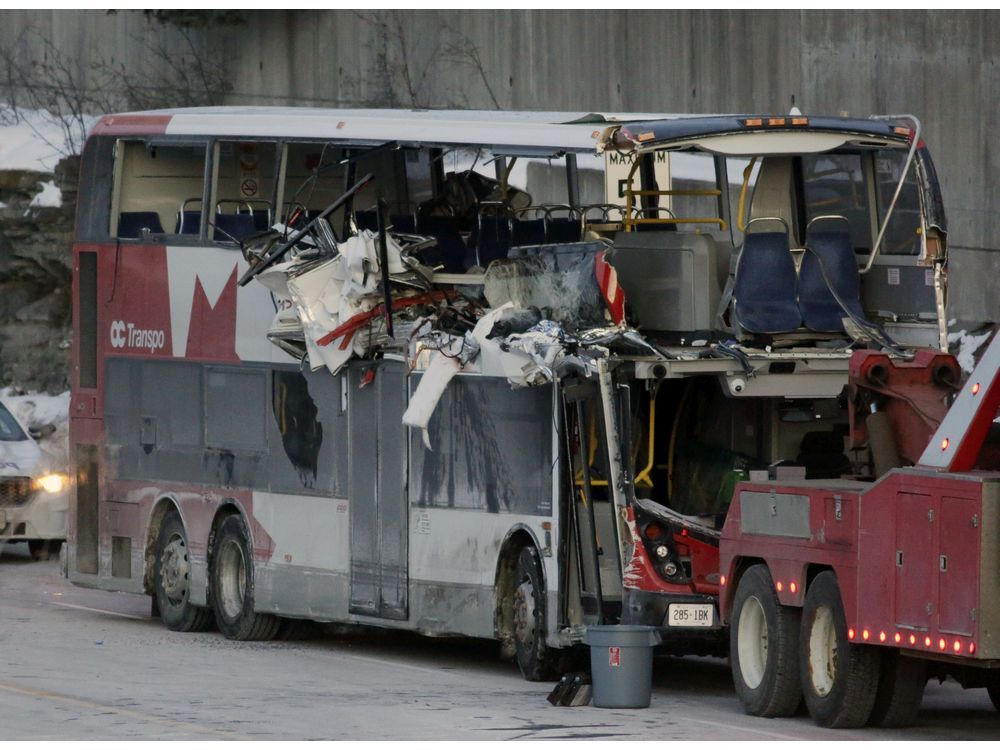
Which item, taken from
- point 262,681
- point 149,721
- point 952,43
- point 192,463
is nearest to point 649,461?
point 262,681

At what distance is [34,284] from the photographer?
35.3m

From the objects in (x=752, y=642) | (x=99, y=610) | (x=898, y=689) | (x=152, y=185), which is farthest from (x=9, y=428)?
(x=898, y=689)

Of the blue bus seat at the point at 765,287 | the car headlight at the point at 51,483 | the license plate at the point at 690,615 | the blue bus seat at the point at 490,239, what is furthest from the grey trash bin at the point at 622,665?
the car headlight at the point at 51,483

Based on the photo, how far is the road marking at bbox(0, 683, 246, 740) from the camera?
520 inches

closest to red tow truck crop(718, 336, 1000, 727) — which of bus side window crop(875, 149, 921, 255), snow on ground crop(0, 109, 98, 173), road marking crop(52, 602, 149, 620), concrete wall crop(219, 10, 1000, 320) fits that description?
bus side window crop(875, 149, 921, 255)

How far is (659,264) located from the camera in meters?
16.6

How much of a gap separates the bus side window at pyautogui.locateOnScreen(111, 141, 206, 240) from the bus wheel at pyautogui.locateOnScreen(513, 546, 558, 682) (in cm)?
575

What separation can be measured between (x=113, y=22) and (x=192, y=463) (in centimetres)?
1636

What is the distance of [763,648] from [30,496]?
12.7 meters

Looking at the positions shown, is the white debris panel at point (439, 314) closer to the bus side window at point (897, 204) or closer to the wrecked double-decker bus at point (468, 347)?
the wrecked double-decker bus at point (468, 347)

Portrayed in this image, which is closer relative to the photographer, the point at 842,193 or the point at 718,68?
the point at 842,193

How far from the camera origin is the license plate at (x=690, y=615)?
15.5 meters

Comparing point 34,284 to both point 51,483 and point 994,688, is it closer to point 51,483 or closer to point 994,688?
point 51,483

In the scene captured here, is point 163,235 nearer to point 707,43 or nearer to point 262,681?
point 262,681
